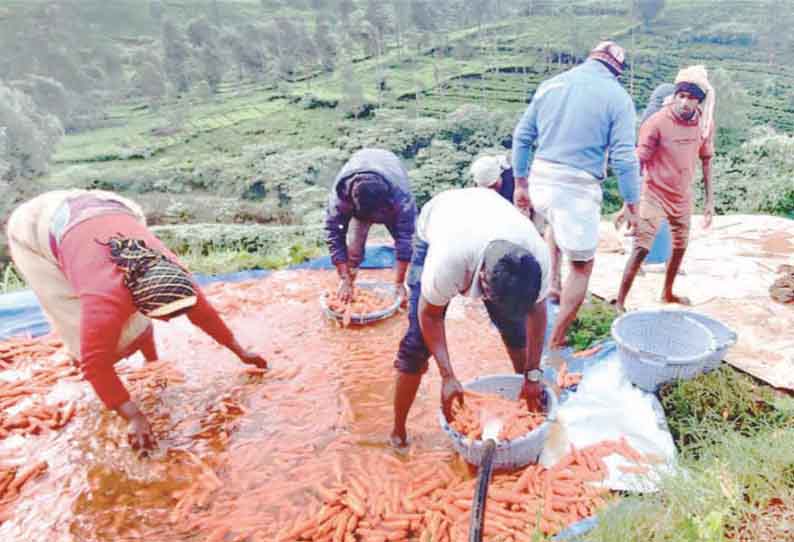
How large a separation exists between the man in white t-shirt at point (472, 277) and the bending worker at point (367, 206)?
97 centimetres

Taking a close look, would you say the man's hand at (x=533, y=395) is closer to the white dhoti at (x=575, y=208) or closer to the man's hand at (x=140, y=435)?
the white dhoti at (x=575, y=208)

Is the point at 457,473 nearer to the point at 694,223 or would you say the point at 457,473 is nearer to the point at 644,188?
the point at 644,188

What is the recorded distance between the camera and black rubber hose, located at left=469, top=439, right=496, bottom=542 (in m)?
1.85

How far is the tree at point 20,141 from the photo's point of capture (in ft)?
30.9

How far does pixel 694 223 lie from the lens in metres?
6.06

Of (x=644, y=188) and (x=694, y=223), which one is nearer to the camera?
(x=644, y=188)

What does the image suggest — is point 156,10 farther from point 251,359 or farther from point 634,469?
point 634,469

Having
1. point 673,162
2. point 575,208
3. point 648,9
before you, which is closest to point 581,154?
point 575,208

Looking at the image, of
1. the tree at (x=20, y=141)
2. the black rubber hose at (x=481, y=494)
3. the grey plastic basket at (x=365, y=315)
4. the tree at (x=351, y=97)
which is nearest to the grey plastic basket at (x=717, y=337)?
the black rubber hose at (x=481, y=494)

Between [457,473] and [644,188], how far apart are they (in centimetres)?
247

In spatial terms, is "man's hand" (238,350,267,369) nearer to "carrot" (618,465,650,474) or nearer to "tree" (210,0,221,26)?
"carrot" (618,465,650,474)

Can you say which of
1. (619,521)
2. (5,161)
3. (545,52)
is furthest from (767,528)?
(545,52)

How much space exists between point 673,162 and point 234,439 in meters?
3.22

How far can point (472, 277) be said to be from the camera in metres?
2.05
